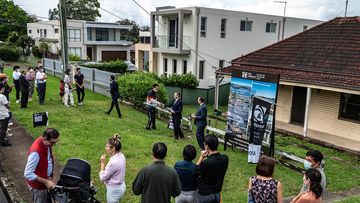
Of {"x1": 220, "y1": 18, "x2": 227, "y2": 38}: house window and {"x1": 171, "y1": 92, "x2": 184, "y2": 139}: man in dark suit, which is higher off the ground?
{"x1": 220, "y1": 18, "x2": 227, "y2": 38}: house window

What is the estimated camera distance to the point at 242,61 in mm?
20062

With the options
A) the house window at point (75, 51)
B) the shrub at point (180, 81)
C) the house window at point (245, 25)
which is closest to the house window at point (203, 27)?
the house window at point (245, 25)

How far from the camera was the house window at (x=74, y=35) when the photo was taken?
50594 mm

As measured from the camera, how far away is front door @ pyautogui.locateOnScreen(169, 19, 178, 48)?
28.1m

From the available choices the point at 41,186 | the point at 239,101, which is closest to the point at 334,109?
the point at 239,101

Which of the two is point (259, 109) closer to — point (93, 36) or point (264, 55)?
point (264, 55)

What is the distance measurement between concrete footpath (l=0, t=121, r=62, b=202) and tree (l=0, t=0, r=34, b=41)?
162ft

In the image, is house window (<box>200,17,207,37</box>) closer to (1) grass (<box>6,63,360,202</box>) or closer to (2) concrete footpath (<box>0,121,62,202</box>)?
(1) grass (<box>6,63,360,202</box>)

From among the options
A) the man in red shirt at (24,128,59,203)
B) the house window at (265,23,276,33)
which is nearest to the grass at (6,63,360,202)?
the man in red shirt at (24,128,59,203)

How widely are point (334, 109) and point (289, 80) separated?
2.31 metres

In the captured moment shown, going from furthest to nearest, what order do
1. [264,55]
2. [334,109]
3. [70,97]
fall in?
[264,55] < [70,97] < [334,109]

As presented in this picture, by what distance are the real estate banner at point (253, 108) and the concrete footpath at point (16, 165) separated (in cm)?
575

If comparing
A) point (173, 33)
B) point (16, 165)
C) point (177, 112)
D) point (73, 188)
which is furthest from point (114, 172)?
point (173, 33)

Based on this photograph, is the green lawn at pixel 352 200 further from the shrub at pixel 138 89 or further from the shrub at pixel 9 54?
the shrub at pixel 9 54
